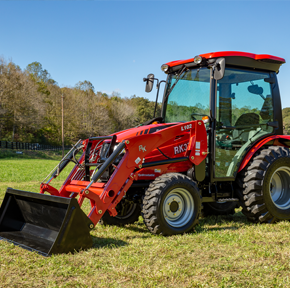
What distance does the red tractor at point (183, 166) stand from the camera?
4754 mm

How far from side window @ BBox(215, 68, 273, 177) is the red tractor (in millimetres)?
18

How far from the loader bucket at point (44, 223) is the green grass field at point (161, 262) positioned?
143mm

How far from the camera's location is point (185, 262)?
12.8 ft

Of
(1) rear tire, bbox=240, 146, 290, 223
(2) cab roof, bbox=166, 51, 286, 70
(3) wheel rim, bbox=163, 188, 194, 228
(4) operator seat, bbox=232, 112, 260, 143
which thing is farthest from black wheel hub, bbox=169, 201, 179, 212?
(2) cab roof, bbox=166, 51, 286, 70

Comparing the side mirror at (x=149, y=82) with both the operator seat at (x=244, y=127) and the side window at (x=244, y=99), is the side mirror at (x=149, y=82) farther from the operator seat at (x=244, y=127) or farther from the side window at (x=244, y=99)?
the operator seat at (x=244, y=127)

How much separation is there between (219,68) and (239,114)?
112cm

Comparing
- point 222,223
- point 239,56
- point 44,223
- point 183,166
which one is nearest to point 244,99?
point 239,56

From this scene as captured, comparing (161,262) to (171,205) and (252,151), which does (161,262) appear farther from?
(252,151)

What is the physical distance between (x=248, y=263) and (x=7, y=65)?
125ft

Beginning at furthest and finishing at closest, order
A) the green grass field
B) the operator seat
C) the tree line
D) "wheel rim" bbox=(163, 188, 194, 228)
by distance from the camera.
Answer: the tree line, the operator seat, "wheel rim" bbox=(163, 188, 194, 228), the green grass field

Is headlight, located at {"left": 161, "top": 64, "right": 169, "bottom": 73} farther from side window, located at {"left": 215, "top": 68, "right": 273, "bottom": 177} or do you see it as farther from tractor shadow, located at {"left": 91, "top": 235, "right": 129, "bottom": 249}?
tractor shadow, located at {"left": 91, "top": 235, "right": 129, "bottom": 249}

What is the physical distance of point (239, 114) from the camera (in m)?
6.23

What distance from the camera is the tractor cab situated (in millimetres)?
5953

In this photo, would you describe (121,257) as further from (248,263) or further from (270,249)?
(270,249)
